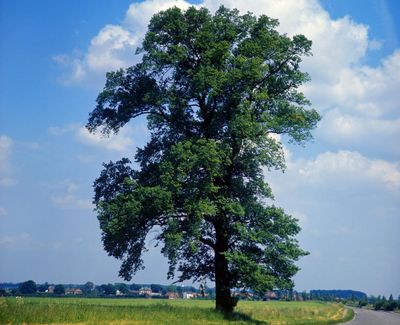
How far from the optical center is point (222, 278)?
107ft

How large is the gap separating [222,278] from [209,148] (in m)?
8.66

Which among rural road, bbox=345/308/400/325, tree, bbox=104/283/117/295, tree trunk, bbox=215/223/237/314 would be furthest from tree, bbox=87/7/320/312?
tree, bbox=104/283/117/295

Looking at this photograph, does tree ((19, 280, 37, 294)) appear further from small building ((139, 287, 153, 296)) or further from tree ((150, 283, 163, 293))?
tree ((150, 283, 163, 293))

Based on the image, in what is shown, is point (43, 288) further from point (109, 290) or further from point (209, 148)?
point (209, 148)

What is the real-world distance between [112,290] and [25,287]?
34.4 m

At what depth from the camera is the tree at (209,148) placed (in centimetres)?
3000

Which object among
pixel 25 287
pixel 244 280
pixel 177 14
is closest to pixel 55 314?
pixel 244 280

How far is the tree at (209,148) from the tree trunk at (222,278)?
87 millimetres

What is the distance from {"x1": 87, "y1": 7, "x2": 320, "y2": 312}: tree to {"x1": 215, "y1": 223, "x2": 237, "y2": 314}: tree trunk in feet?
0.28

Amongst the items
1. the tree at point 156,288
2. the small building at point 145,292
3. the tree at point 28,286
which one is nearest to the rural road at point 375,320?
the tree at point 28,286

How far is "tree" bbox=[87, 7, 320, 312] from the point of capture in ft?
98.4

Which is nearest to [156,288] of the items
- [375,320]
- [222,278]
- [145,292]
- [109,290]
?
[145,292]

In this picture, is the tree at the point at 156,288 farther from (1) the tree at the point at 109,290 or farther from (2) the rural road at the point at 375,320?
(2) the rural road at the point at 375,320

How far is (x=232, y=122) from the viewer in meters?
30.7
